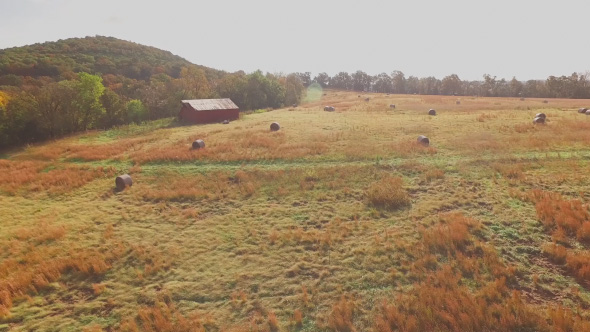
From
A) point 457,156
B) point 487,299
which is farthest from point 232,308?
point 457,156

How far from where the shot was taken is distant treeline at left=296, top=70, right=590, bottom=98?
75.8 metres

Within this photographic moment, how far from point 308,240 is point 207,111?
39.2 metres

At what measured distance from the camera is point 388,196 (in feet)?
52.9

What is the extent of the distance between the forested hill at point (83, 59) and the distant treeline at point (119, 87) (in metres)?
0.20

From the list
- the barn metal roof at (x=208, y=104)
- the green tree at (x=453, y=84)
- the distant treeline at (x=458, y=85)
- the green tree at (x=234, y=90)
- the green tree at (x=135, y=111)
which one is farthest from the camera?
the green tree at (x=453, y=84)

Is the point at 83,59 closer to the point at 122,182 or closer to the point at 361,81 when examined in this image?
the point at 122,182

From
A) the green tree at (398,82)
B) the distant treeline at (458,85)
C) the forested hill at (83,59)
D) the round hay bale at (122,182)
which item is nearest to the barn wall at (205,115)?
the round hay bale at (122,182)

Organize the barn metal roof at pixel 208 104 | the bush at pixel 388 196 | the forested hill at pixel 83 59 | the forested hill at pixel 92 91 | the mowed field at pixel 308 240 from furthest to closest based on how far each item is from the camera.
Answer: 1. the forested hill at pixel 83 59
2. the barn metal roof at pixel 208 104
3. the forested hill at pixel 92 91
4. the bush at pixel 388 196
5. the mowed field at pixel 308 240

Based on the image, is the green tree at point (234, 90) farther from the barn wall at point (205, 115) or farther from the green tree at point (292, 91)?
the barn wall at point (205, 115)

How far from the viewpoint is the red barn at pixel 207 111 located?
47375mm

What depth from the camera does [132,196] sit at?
62.2 feet

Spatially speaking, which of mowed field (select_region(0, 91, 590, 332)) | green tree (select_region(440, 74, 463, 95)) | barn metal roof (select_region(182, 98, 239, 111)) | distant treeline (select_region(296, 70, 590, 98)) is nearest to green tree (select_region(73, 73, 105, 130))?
barn metal roof (select_region(182, 98, 239, 111))

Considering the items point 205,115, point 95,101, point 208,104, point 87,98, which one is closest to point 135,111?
point 95,101

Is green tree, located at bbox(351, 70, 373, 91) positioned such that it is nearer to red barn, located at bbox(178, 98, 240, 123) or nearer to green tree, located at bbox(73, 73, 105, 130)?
red barn, located at bbox(178, 98, 240, 123)
